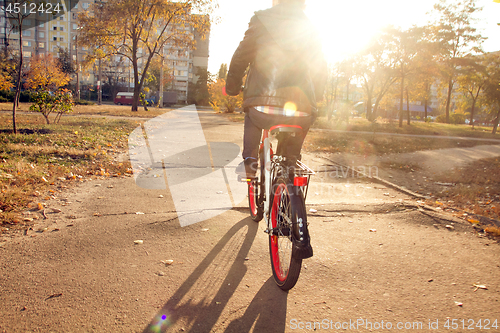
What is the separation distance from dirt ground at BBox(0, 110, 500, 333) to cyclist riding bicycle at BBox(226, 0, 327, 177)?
1128mm

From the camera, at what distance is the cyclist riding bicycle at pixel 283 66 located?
2562 mm

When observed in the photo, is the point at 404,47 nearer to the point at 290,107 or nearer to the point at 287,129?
the point at 290,107

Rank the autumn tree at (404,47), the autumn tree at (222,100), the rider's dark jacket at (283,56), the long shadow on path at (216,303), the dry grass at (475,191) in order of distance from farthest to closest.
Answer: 1. the autumn tree at (222,100)
2. the autumn tree at (404,47)
3. the dry grass at (475,191)
4. the rider's dark jacket at (283,56)
5. the long shadow on path at (216,303)

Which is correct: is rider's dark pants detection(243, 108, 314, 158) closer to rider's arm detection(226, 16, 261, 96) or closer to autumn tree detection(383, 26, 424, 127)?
rider's arm detection(226, 16, 261, 96)

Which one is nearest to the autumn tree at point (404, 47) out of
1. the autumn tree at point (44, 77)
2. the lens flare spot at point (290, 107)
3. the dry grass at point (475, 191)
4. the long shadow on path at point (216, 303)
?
the dry grass at point (475, 191)

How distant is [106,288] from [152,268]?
398 mm

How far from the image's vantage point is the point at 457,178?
7453 mm

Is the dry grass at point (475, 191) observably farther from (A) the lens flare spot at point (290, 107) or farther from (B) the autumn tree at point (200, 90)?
(B) the autumn tree at point (200, 90)

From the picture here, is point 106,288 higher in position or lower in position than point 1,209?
lower

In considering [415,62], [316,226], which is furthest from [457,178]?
[415,62]

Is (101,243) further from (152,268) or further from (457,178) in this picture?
(457,178)

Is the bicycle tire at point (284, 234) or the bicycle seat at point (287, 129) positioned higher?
the bicycle seat at point (287, 129)

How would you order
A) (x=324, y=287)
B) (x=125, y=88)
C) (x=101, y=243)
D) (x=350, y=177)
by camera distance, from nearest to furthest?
(x=324, y=287) → (x=101, y=243) → (x=350, y=177) → (x=125, y=88)

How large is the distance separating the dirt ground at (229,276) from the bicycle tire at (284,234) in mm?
160
